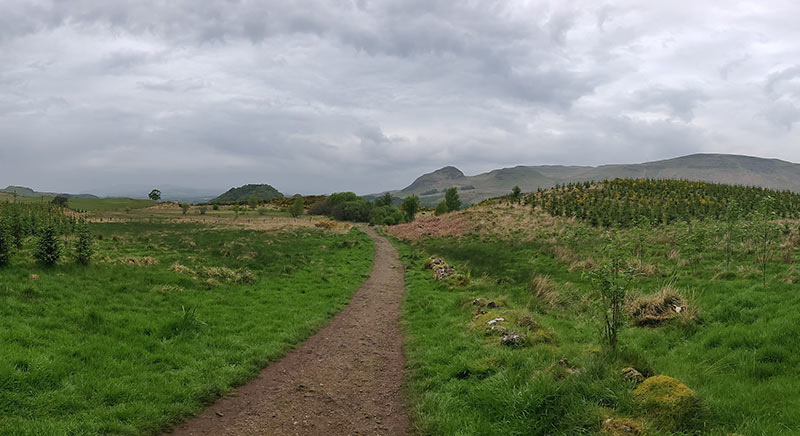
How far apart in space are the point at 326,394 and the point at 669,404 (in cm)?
599

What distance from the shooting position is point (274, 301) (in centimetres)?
1470

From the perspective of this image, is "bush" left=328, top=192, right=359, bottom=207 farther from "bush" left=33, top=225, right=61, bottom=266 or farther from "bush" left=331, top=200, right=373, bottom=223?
"bush" left=33, top=225, right=61, bottom=266

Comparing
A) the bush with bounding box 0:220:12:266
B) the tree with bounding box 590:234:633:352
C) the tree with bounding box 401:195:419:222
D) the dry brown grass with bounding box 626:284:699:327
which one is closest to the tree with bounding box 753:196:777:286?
the dry brown grass with bounding box 626:284:699:327

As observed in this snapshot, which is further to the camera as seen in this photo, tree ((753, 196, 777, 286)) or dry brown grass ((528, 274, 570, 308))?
dry brown grass ((528, 274, 570, 308))

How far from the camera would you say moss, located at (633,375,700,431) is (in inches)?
202

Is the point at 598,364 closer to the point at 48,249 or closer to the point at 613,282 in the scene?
the point at 613,282

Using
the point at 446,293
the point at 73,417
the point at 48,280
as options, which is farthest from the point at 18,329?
the point at 446,293

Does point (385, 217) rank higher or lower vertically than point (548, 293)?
higher

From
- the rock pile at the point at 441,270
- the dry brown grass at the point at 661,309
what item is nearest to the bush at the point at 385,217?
the rock pile at the point at 441,270

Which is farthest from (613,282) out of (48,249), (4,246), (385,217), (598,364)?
(385,217)

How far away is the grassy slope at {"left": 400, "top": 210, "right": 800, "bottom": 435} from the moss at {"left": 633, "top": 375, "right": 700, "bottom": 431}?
0.56ft

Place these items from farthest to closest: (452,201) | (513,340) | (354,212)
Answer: (354,212) < (452,201) < (513,340)

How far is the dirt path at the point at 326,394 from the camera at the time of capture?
259 inches

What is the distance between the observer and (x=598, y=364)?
21.9 feet
